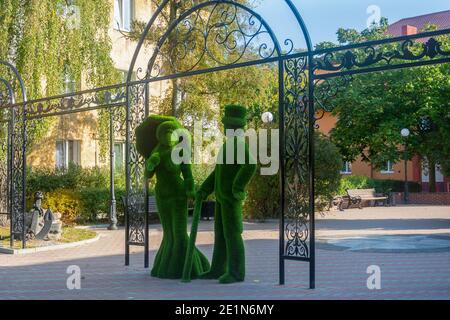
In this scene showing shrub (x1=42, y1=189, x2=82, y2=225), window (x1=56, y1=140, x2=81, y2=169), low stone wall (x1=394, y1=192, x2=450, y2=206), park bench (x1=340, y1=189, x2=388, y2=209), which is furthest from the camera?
low stone wall (x1=394, y1=192, x2=450, y2=206)

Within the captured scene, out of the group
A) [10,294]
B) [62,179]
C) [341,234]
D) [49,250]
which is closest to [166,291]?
[10,294]

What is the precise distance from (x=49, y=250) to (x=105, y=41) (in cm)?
731

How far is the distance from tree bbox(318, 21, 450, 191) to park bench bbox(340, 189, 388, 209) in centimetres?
309

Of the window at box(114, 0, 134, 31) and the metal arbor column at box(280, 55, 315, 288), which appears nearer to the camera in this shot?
the metal arbor column at box(280, 55, 315, 288)

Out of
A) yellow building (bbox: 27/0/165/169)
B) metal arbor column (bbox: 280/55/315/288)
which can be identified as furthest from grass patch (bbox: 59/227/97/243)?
metal arbor column (bbox: 280/55/315/288)

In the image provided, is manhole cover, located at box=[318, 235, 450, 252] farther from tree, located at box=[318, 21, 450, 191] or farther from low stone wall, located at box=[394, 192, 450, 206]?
low stone wall, located at box=[394, 192, 450, 206]

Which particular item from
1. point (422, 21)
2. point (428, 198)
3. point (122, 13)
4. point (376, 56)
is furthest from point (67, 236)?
point (422, 21)

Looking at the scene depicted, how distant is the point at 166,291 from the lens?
835cm

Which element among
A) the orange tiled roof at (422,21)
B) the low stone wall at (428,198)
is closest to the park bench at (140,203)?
the low stone wall at (428,198)

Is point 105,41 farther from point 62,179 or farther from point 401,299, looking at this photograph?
point 401,299

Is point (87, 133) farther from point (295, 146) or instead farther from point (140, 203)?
point (295, 146)

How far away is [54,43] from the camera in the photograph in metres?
16.6

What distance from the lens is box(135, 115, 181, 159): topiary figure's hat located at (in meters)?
9.96

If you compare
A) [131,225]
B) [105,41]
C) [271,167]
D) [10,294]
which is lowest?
[10,294]
